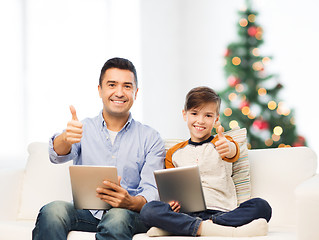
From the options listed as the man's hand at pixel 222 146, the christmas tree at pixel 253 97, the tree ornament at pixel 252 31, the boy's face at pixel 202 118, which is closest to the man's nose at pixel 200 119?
the boy's face at pixel 202 118

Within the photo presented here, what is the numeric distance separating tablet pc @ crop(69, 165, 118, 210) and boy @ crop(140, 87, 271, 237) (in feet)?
0.62

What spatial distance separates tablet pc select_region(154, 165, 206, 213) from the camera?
5.63 ft

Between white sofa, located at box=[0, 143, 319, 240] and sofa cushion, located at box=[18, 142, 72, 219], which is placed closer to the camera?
white sofa, located at box=[0, 143, 319, 240]

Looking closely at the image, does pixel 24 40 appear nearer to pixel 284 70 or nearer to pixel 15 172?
pixel 15 172

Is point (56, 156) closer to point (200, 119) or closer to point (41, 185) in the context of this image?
point (41, 185)

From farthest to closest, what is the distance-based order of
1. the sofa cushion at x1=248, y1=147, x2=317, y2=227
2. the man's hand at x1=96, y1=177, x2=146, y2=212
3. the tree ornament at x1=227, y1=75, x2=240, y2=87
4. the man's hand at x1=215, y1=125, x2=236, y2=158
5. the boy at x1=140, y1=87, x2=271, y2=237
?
the tree ornament at x1=227, y1=75, x2=240, y2=87
the sofa cushion at x1=248, y1=147, x2=317, y2=227
the man's hand at x1=215, y1=125, x2=236, y2=158
the man's hand at x1=96, y1=177, x2=146, y2=212
the boy at x1=140, y1=87, x2=271, y2=237

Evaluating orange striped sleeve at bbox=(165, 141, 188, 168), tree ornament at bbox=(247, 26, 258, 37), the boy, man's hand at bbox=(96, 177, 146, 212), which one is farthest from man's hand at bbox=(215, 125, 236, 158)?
tree ornament at bbox=(247, 26, 258, 37)

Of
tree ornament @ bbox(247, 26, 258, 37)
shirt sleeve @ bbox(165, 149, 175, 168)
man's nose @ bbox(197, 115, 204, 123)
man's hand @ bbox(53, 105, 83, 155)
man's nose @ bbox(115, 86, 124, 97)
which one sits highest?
tree ornament @ bbox(247, 26, 258, 37)

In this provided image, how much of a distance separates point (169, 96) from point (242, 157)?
9.98 ft

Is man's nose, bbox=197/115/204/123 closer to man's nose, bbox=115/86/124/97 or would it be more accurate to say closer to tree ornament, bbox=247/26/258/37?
man's nose, bbox=115/86/124/97

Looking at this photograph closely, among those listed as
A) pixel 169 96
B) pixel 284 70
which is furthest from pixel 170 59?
pixel 284 70

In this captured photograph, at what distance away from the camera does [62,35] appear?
396cm

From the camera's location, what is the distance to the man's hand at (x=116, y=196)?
1.76m

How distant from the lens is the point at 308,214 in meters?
1.45
